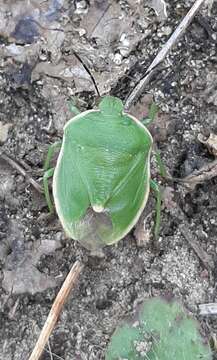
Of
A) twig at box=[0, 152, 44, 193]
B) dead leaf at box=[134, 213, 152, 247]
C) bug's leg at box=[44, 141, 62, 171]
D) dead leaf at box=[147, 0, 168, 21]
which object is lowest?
twig at box=[0, 152, 44, 193]

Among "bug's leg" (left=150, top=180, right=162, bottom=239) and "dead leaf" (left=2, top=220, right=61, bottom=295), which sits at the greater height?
"bug's leg" (left=150, top=180, right=162, bottom=239)

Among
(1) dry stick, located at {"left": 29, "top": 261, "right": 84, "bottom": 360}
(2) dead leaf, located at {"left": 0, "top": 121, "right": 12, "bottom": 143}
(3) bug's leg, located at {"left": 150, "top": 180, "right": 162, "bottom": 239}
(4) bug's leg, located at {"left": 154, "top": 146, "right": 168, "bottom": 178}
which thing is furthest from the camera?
(2) dead leaf, located at {"left": 0, "top": 121, "right": 12, "bottom": 143}

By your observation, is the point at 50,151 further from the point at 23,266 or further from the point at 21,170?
the point at 23,266

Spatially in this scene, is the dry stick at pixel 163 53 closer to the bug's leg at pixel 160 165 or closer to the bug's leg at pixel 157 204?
the bug's leg at pixel 160 165

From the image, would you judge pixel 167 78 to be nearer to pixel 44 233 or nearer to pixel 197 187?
pixel 197 187

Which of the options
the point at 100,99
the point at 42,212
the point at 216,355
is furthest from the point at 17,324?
the point at 100,99

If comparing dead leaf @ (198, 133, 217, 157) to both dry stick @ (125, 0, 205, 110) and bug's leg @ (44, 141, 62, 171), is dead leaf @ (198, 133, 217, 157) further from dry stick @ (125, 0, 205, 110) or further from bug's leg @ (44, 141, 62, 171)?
bug's leg @ (44, 141, 62, 171)

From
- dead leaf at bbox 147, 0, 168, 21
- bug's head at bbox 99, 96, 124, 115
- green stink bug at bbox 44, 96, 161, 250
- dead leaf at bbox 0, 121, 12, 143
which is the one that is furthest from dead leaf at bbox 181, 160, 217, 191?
dead leaf at bbox 0, 121, 12, 143
